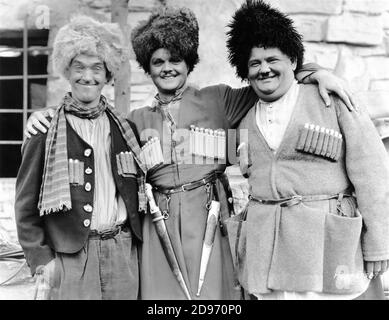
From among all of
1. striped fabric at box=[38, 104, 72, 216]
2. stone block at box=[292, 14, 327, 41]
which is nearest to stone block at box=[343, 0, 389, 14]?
stone block at box=[292, 14, 327, 41]

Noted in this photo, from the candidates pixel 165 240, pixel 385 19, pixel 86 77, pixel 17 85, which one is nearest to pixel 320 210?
pixel 165 240

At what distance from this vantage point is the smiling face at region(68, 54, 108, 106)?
2633 millimetres

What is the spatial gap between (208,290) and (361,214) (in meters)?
Result: 0.79

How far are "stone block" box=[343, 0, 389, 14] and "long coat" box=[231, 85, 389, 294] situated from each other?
7.13ft

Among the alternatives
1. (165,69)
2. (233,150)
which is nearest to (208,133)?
(233,150)

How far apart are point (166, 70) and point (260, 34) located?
495mm

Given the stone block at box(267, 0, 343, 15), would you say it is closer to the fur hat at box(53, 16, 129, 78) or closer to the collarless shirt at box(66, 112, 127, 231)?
the fur hat at box(53, 16, 129, 78)

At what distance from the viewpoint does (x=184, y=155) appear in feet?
9.24

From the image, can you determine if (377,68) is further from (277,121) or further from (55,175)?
(55,175)

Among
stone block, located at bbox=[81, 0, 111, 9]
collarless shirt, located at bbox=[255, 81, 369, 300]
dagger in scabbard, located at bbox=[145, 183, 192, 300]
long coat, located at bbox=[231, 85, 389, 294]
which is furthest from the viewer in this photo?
stone block, located at bbox=[81, 0, 111, 9]

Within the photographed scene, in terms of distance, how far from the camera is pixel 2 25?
14.4ft

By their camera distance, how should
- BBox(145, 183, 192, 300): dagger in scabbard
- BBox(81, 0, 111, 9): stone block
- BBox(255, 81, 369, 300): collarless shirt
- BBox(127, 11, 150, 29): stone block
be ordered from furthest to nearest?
BBox(81, 0, 111, 9): stone block, BBox(127, 11, 150, 29): stone block, BBox(145, 183, 192, 300): dagger in scabbard, BBox(255, 81, 369, 300): collarless shirt

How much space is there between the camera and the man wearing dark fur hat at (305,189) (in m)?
2.47

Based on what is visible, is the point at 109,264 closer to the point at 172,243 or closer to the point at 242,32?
the point at 172,243
